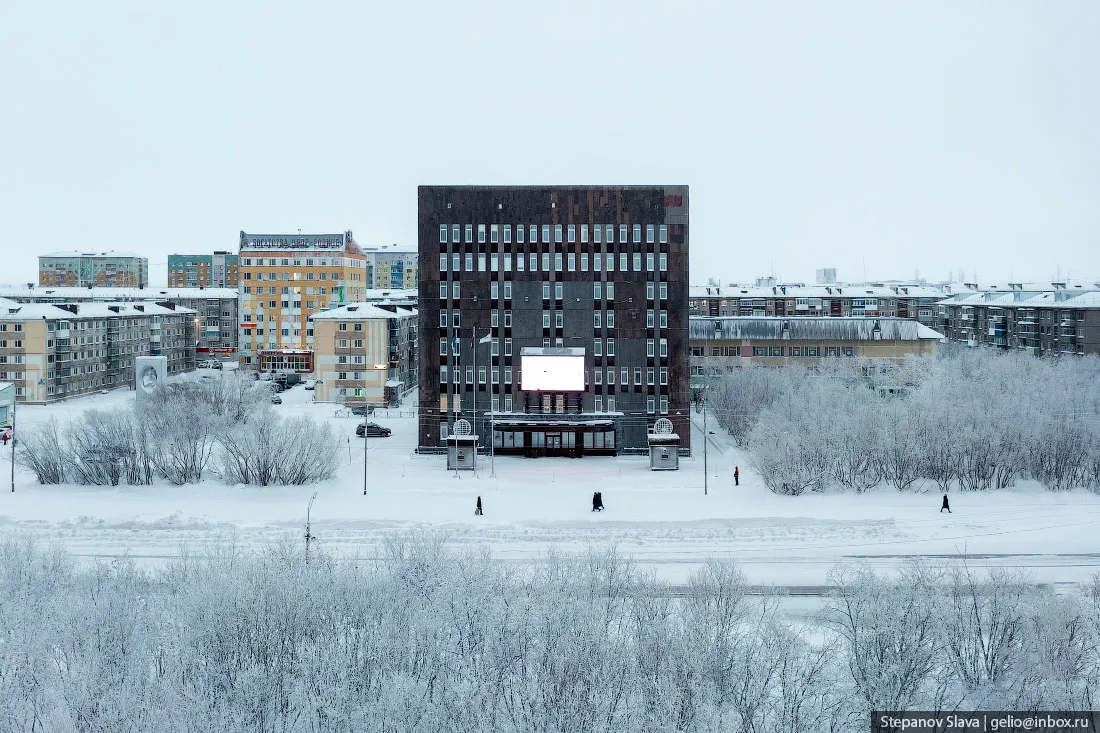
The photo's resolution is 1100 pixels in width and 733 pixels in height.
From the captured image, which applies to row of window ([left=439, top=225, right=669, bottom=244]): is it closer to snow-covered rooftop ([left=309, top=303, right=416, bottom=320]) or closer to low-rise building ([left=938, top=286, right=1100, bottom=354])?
snow-covered rooftop ([left=309, top=303, right=416, bottom=320])

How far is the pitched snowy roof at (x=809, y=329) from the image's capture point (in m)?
81.9

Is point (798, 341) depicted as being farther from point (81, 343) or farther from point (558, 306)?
point (81, 343)

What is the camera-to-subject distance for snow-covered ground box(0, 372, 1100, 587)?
34531mm

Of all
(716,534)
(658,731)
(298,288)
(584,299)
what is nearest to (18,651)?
(658,731)

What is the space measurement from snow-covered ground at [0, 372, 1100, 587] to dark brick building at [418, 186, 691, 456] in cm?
919

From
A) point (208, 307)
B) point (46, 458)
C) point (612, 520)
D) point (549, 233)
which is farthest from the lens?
point (208, 307)

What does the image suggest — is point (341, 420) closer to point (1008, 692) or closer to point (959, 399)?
point (959, 399)

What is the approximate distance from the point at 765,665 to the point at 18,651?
16069 millimetres

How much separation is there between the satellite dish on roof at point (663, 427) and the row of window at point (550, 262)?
11.0 m

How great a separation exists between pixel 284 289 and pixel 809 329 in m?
67.4

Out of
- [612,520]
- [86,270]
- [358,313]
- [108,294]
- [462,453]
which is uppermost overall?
[86,270]

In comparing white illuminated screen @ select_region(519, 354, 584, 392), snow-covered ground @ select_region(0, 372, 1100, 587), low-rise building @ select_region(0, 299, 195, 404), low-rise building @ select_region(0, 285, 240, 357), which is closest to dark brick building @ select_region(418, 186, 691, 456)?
white illuminated screen @ select_region(519, 354, 584, 392)

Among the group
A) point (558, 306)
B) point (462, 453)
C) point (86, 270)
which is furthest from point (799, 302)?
point (86, 270)

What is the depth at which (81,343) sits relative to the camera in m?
89.7
